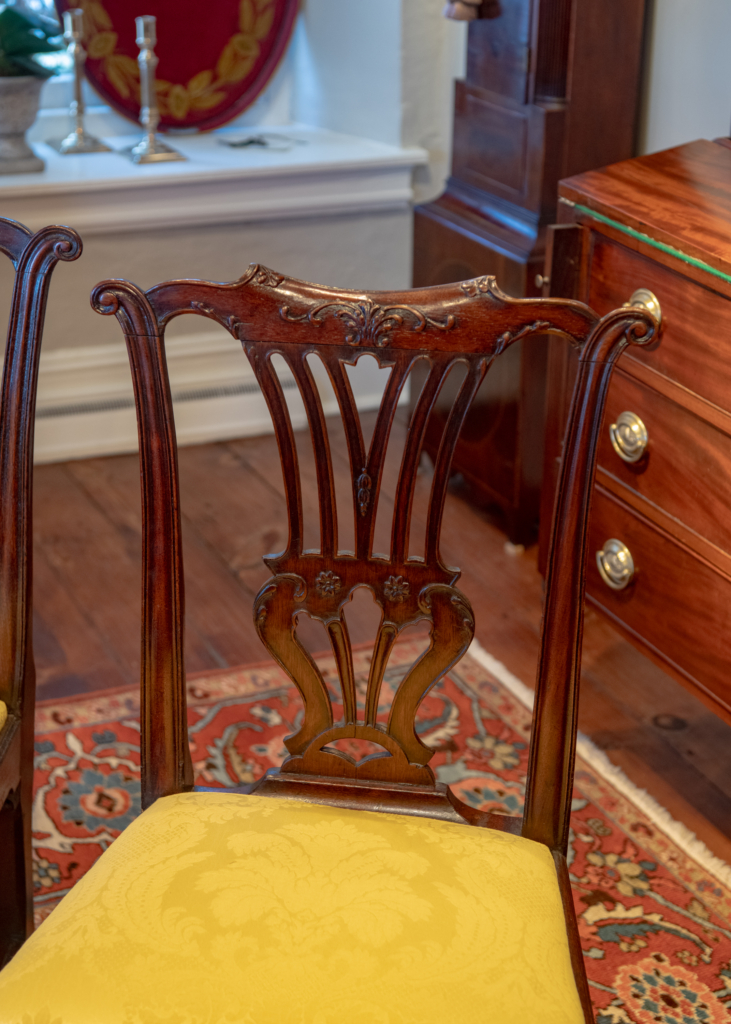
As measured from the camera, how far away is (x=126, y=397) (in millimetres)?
2982

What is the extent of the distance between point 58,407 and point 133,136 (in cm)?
80

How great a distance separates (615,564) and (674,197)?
20.6 inches

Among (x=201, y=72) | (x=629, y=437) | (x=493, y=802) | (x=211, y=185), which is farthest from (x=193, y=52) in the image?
(x=493, y=802)

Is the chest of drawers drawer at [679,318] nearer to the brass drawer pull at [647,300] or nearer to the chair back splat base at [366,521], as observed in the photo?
the brass drawer pull at [647,300]

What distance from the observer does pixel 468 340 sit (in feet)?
3.16

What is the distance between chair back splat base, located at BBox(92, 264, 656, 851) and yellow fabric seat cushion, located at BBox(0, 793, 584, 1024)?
58mm

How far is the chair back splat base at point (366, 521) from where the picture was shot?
3.15 ft

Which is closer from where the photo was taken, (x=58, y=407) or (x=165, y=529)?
(x=165, y=529)

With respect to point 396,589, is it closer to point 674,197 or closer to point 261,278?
point 261,278

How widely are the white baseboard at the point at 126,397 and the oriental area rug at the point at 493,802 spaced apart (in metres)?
1.11

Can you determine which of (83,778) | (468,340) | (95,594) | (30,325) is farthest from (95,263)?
(468,340)

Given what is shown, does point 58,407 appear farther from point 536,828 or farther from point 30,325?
point 536,828

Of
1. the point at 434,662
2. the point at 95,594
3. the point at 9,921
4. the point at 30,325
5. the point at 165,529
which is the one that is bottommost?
the point at 95,594

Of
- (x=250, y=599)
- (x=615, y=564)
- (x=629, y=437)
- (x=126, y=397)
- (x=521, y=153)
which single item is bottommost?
(x=250, y=599)
